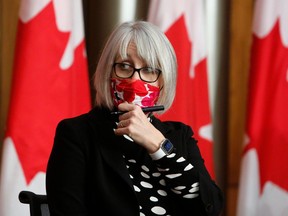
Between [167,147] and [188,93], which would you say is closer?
[167,147]

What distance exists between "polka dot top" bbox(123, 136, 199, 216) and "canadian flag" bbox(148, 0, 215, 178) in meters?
1.13

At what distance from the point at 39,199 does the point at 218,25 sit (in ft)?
5.56

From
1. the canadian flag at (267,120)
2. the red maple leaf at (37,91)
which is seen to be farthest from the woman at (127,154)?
the canadian flag at (267,120)

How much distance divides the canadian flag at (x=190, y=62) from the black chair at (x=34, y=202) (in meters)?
1.12

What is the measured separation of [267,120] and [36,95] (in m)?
1.02

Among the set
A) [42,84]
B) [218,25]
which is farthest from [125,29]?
[218,25]

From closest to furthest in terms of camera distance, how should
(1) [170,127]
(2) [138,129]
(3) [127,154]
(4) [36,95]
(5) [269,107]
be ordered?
1. (2) [138,129]
2. (3) [127,154]
3. (1) [170,127]
4. (4) [36,95]
5. (5) [269,107]

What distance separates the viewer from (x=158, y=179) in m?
1.41

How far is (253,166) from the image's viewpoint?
99.7 inches

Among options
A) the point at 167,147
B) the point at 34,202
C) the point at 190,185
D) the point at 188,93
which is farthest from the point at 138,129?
the point at 188,93

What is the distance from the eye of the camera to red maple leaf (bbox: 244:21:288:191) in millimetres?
2457

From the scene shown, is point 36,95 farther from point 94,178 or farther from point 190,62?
point 94,178

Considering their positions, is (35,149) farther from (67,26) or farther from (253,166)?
(253,166)

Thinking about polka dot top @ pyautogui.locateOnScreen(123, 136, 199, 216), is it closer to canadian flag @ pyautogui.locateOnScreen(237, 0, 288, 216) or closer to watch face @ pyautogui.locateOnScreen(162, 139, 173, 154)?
watch face @ pyautogui.locateOnScreen(162, 139, 173, 154)
